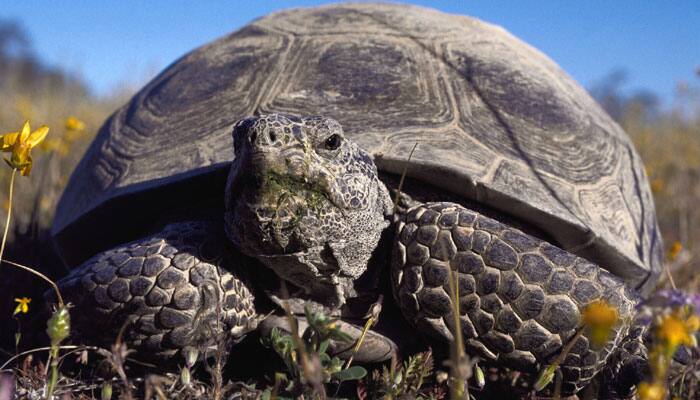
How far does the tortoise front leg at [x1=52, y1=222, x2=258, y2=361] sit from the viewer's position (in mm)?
2377

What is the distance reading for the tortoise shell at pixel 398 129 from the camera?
282 cm

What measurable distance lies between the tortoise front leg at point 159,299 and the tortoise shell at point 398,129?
480mm

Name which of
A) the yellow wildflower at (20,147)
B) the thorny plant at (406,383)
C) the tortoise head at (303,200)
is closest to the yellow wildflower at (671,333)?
the thorny plant at (406,383)

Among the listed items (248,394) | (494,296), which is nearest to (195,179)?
(248,394)

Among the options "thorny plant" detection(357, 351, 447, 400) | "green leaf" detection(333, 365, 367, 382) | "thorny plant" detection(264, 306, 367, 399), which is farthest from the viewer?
"thorny plant" detection(357, 351, 447, 400)

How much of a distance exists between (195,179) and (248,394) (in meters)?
1.05

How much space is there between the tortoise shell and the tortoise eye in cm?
42

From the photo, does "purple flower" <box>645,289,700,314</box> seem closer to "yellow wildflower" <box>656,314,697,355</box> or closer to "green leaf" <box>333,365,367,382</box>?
"yellow wildflower" <box>656,314,697,355</box>

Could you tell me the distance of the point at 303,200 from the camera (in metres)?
2.22

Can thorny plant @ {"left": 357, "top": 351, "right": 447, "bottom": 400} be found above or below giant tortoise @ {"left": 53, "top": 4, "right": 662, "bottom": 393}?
below

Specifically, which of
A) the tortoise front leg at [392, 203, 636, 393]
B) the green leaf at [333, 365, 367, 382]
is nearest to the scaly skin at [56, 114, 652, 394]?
the tortoise front leg at [392, 203, 636, 393]

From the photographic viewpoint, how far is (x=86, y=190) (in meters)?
3.50

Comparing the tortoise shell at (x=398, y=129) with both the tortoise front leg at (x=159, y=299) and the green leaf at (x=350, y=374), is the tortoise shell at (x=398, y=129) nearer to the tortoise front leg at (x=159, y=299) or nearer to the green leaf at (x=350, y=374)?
the tortoise front leg at (x=159, y=299)

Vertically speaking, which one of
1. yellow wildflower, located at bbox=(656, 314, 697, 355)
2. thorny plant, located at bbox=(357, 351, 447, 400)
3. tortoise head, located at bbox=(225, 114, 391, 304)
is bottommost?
thorny plant, located at bbox=(357, 351, 447, 400)
